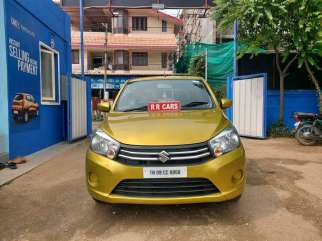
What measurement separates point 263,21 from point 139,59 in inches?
930

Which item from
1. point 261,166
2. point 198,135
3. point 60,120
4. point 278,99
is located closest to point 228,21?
point 278,99

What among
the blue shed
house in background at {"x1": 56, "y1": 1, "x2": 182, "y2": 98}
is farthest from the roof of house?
the blue shed

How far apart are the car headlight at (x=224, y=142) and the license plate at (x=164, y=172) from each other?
389 millimetres

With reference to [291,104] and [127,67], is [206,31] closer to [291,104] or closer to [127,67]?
[127,67]

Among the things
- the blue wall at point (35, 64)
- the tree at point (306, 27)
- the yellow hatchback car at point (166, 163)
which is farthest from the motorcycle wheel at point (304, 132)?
the blue wall at point (35, 64)

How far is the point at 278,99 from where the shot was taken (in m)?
10.7

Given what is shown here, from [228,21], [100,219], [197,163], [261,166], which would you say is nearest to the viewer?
[197,163]

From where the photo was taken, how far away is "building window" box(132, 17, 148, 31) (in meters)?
33.0

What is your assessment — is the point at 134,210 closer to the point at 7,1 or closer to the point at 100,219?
the point at 100,219

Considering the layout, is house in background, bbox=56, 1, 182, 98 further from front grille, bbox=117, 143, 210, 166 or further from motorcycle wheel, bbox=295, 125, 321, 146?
front grille, bbox=117, 143, 210, 166

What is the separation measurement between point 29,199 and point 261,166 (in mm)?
4104

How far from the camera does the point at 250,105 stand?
984cm

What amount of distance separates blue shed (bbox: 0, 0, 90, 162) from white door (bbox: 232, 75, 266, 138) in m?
5.20

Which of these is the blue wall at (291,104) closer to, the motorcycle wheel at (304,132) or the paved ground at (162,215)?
the motorcycle wheel at (304,132)
